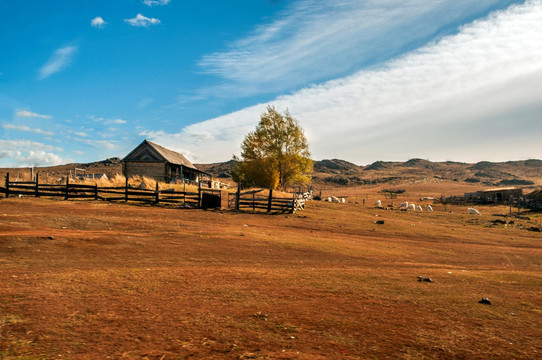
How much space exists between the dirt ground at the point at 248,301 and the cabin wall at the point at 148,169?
29.1 metres

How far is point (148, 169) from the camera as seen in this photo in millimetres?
41938

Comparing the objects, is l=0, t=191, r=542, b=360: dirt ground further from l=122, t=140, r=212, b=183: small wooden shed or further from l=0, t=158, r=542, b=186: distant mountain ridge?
l=0, t=158, r=542, b=186: distant mountain ridge

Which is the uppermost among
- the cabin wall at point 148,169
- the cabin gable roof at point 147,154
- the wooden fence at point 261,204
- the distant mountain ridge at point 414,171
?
the distant mountain ridge at point 414,171

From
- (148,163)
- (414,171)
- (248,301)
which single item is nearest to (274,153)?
(148,163)

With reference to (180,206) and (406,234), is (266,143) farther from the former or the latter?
(406,234)

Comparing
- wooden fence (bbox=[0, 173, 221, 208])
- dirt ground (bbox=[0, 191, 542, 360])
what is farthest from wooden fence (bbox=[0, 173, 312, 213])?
dirt ground (bbox=[0, 191, 542, 360])

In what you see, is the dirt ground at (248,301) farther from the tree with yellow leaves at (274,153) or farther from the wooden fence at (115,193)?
the tree with yellow leaves at (274,153)

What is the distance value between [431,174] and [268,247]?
149 meters

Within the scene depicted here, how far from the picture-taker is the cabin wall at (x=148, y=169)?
41.8 metres

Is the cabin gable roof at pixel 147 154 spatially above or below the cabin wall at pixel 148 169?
above

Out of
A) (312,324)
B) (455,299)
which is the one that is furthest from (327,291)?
(455,299)

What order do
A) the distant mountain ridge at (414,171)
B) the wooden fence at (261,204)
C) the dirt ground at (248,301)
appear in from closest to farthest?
the dirt ground at (248,301)
the wooden fence at (261,204)
the distant mountain ridge at (414,171)

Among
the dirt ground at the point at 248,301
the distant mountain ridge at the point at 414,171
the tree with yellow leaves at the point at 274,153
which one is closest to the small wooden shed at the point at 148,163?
the tree with yellow leaves at the point at 274,153

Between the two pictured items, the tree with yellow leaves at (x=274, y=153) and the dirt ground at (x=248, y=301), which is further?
the tree with yellow leaves at (x=274, y=153)
